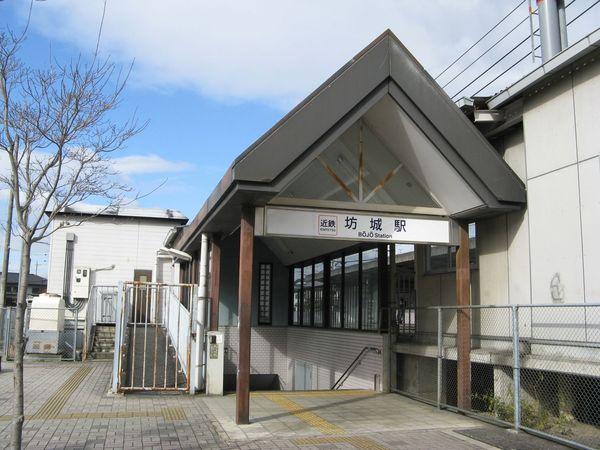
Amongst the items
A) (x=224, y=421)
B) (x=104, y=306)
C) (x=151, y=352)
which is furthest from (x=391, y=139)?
(x=104, y=306)

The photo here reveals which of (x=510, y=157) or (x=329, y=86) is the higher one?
(x=329, y=86)

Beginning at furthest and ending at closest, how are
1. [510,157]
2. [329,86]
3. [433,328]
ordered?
[433,328]
[510,157]
[329,86]

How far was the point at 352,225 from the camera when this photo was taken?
9.29 metres

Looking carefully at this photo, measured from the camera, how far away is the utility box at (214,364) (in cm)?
1095

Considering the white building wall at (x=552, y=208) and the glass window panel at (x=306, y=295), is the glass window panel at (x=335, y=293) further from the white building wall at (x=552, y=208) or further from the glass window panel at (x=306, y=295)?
the white building wall at (x=552, y=208)

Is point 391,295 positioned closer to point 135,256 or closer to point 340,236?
point 340,236

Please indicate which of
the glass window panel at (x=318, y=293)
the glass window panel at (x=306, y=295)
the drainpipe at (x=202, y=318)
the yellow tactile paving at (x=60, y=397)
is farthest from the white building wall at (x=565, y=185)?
the glass window panel at (x=306, y=295)

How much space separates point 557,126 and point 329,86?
337 centimetres

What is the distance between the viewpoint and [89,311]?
59.5 ft

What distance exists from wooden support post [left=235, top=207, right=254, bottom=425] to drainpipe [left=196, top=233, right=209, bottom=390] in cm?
274

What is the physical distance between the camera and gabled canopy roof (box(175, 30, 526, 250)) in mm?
8250

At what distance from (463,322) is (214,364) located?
15.2ft

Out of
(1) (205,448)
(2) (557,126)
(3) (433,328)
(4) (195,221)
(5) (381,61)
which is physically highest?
(5) (381,61)

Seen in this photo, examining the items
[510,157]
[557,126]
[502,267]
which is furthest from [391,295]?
[557,126]
